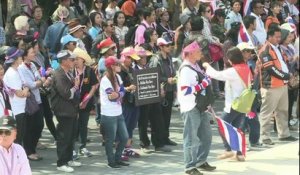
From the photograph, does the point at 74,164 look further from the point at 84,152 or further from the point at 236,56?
the point at 236,56

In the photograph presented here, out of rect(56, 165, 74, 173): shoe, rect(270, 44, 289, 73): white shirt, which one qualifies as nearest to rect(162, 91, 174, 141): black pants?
rect(270, 44, 289, 73): white shirt

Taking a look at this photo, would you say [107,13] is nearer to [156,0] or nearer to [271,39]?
[156,0]

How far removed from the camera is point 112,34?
10.9m

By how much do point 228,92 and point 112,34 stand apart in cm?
274

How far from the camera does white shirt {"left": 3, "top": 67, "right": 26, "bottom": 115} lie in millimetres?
8453

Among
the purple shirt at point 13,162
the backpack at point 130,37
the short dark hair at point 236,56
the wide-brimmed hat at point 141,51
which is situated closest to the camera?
the purple shirt at point 13,162

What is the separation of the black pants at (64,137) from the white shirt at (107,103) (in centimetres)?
44

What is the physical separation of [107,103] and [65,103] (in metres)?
0.57

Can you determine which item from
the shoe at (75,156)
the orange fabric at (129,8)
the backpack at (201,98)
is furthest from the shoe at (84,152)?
the orange fabric at (129,8)

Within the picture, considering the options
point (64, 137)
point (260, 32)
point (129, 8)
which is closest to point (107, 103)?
point (64, 137)

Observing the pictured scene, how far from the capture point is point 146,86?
9.45m

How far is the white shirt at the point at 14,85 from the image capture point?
27.7ft

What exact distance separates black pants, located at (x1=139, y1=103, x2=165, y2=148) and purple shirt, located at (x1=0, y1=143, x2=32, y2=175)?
365 cm

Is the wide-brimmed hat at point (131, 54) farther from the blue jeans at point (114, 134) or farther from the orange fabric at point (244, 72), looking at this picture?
the orange fabric at point (244, 72)
